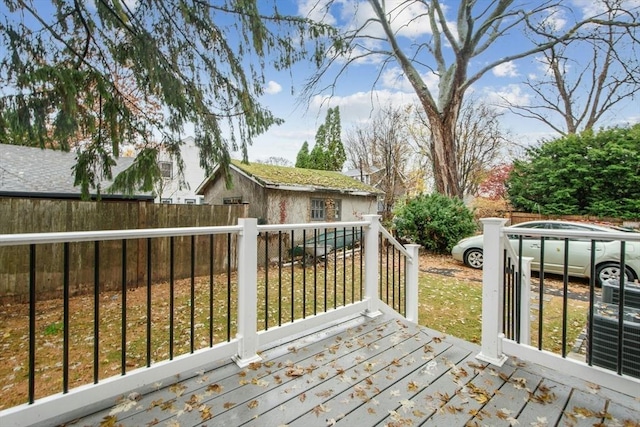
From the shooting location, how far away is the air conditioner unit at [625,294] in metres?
2.63

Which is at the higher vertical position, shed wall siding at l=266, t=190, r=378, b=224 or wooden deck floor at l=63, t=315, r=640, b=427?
shed wall siding at l=266, t=190, r=378, b=224

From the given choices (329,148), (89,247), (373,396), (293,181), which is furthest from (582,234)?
(329,148)

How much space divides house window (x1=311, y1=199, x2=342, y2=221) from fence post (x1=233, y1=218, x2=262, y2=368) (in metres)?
9.29

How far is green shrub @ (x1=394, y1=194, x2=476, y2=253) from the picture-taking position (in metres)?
9.48

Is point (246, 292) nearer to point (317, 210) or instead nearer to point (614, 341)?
point (614, 341)

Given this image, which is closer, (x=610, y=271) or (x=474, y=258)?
(x=610, y=271)

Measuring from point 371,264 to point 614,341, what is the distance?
190 cm

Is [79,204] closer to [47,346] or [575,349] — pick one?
[47,346]

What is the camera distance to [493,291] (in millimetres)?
2426

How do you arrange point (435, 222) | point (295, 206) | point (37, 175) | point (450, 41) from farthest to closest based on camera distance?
point (295, 206) → point (450, 41) → point (435, 222) → point (37, 175)

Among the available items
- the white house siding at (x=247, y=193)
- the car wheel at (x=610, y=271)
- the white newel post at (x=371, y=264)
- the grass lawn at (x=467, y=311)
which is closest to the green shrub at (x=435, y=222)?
the grass lawn at (x=467, y=311)

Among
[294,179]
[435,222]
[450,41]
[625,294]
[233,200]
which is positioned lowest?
[625,294]

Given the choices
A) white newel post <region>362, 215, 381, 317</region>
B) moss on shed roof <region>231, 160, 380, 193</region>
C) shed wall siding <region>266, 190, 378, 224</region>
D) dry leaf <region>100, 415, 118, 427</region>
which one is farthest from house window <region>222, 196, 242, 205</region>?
dry leaf <region>100, 415, 118, 427</region>

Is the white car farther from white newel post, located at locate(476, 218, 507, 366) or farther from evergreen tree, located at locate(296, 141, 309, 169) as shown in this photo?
evergreen tree, located at locate(296, 141, 309, 169)
